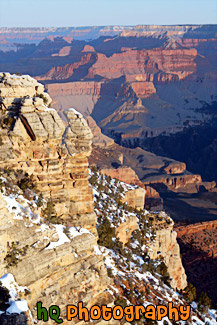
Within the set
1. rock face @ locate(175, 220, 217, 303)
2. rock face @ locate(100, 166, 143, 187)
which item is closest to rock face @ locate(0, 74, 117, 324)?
rock face @ locate(175, 220, 217, 303)

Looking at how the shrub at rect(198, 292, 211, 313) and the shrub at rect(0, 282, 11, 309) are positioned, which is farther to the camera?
the shrub at rect(198, 292, 211, 313)

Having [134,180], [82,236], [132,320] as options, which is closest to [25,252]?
[82,236]

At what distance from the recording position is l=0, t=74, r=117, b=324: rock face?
53.7 ft

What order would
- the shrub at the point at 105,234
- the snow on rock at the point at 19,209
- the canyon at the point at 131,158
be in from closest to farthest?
the snow on rock at the point at 19,209, the canyon at the point at 131,158, the shrub at the point at 105,234

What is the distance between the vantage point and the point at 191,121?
193875 mm

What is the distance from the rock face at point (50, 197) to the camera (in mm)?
16375

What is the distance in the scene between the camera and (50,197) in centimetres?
2272

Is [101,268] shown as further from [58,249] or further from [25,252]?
[25,252]

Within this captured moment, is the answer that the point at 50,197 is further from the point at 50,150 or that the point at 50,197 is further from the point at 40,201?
the point at 40,201

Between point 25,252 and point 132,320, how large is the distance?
7532 millimetres

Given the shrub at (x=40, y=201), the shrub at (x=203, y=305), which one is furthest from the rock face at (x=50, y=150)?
the shrub at (x=203, y=305)

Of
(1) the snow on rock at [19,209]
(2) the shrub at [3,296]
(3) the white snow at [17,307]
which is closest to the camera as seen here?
(3) the white snow at [17,307]

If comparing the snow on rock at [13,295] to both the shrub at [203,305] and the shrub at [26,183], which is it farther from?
the shrub at [203,305]

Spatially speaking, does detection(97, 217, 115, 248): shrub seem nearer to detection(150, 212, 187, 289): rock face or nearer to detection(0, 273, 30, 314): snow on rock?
detection(150, 212, 187, 289): rock face
